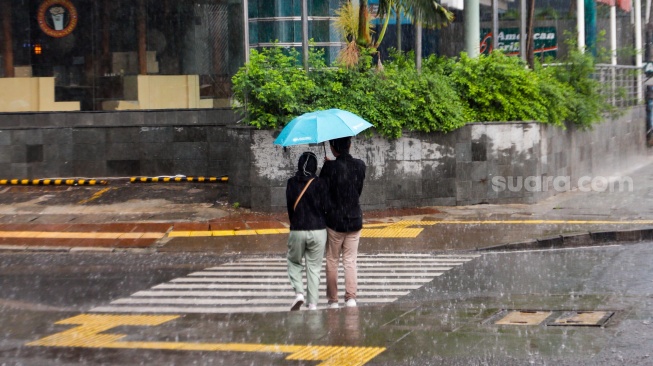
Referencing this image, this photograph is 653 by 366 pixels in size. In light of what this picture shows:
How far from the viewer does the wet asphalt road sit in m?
7.25

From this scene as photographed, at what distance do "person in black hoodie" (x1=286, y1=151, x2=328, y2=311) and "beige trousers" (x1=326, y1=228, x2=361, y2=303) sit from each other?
0.46 feet

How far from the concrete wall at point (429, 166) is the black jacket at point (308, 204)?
7.51 meters

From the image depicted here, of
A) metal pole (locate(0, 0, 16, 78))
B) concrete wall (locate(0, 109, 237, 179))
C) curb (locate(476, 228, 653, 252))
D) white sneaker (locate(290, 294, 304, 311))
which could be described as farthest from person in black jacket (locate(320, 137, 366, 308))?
metal pole (locate(0, 0, 16, 78))

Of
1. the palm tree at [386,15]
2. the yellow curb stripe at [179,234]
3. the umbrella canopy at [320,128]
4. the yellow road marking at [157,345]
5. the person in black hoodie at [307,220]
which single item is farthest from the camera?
the palm tree at [386,15]

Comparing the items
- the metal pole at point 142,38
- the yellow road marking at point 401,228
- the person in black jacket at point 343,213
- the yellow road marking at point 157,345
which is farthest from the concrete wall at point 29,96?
the person in black jacket at point 343,213

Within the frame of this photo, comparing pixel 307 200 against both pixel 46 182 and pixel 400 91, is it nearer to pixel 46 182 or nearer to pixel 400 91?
pixel 400 91

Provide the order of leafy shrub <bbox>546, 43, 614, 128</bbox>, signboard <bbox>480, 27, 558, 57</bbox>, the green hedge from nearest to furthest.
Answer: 1. the green hedge
2. leafy shrub <bbox>546, 43, 614, 128</bbox>
3. signboard <bbox>480, 27, 558, 57</bbox>

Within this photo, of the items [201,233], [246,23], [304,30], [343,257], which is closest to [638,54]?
[304,30]

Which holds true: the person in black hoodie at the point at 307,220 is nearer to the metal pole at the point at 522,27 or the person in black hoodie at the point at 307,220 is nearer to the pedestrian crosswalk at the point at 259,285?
the pedestrian crosswalk at the point at 259,285

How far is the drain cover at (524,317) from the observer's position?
27.3 feet

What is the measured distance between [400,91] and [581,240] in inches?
184

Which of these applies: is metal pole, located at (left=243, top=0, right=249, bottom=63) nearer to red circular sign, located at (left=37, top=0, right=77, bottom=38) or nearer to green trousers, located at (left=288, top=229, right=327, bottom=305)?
red circular sign, located at (left=37, top=0, right=77, bottom=38)

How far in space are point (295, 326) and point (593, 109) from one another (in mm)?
14635

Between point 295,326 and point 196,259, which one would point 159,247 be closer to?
point 196,259
